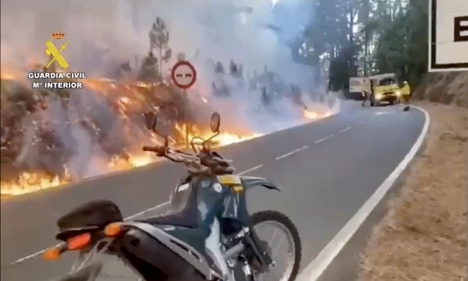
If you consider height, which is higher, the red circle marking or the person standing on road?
the red circle marking

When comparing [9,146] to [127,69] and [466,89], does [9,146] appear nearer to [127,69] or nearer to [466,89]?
[127,69]

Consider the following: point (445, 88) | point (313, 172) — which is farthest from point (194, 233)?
point (445, 88)

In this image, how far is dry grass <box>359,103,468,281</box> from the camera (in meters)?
1.65

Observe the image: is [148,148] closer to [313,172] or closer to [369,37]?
[313,172]

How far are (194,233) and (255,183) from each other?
0.68ft

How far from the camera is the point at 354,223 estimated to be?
166 cm

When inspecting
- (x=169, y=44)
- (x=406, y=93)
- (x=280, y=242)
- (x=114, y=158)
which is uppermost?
(x=169, y=44)

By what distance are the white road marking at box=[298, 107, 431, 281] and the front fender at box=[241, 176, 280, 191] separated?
226 millimetres

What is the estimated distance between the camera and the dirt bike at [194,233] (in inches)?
54.5

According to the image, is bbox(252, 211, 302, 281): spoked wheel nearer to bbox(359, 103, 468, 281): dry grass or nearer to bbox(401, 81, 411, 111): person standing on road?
bbox(359, 103, 468, 281): dry grass

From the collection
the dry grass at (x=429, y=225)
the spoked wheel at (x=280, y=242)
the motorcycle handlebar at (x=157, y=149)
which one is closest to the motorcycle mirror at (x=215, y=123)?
the motorcycle handlebar at (x=157, y=149)

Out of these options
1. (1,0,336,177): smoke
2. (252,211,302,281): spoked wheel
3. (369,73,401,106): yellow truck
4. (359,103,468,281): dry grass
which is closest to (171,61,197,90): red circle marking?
(1,0,336,177): smoke

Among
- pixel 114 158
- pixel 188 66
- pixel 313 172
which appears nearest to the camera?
pixel 114 158

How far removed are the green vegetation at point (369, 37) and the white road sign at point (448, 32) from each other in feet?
0.09
